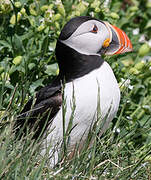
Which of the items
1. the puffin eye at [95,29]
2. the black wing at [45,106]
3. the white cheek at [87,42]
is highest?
the puffin eye at [95,29]

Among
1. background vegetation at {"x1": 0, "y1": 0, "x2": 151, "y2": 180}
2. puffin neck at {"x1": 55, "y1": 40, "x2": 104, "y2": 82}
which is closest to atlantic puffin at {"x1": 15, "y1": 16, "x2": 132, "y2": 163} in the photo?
puffin neck at {"x1": 55, "y1": 40, "x2": 104, "y2": 82}

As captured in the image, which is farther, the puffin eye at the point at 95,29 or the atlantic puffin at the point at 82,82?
the puffin eye at the point at 95,29

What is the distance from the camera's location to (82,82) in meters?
3.36

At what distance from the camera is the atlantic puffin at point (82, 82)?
333 centimetres

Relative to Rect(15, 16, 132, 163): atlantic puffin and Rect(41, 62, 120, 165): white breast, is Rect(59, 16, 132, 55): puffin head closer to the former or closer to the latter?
Rect(15, 16, 132, 163): atlantic puffin

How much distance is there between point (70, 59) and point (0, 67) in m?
0.72

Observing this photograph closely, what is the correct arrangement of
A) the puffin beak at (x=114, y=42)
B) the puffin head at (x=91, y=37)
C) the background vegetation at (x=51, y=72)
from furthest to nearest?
1. the puffin beak at (x=114, y=42)
2. the puffin head at (x=91, y=37)
3. the background vegetation at (x=51, y=72)

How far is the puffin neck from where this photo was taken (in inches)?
135

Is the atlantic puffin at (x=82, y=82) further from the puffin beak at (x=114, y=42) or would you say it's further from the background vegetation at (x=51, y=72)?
the background vegetation at (x=51, y=72)

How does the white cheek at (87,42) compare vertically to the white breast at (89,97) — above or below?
above

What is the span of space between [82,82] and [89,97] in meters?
0.12

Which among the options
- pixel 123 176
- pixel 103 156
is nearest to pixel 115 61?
pixel 103 156

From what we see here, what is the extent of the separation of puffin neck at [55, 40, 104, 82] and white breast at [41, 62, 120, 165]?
1.5 inches

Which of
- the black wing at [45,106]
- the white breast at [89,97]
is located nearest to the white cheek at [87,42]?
the white breast at [89,97]
